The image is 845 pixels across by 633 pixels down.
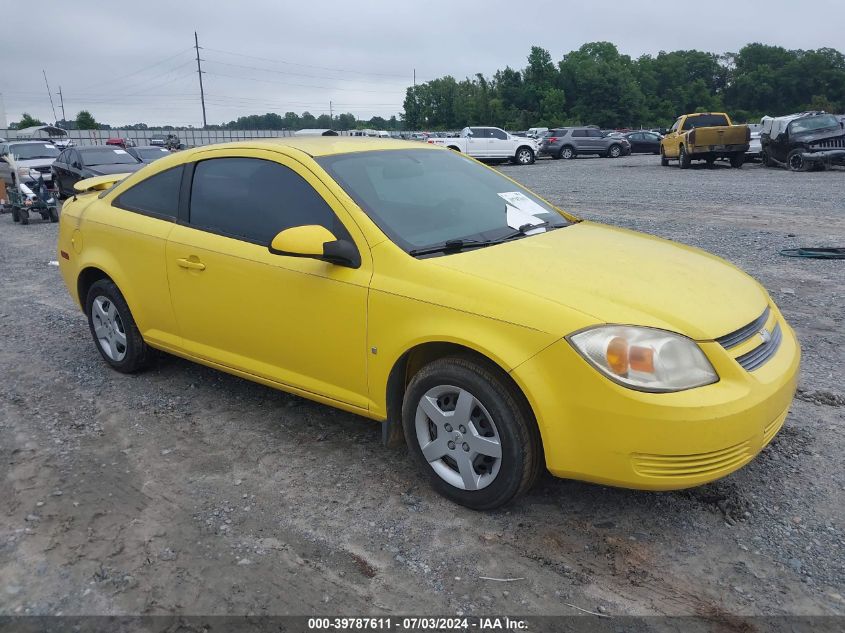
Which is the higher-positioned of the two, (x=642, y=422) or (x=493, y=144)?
(x=642, y=422)

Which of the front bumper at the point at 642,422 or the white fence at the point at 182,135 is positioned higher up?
the front bumper at the point at 642,422

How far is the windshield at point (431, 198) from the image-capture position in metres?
3.41

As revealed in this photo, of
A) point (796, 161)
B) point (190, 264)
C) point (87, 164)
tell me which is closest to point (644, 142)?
point (796, 161)

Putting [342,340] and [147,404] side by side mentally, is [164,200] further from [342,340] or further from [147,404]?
[342,340]

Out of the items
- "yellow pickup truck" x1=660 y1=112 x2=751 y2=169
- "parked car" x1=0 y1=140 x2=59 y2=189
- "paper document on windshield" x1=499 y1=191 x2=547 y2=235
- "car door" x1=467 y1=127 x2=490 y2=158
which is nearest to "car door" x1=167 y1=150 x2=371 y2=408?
"paper document on windshield" x1=499 y1=191 x2=547 y2=235

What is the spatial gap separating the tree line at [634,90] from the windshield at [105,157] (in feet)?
212

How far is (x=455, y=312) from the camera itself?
293cm

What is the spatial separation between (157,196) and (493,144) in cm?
2743

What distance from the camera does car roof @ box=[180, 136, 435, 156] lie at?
379 cm

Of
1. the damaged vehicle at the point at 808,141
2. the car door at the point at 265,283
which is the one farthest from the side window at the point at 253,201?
the damaged vehicle at the point at 808,141

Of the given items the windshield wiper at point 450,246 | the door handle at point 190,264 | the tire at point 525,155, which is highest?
the windshield wiper at point 450,246

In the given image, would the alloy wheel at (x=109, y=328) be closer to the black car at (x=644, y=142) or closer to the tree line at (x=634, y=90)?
the black car at (x=644, y=142)

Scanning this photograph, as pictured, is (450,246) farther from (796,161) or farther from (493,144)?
(493,144)

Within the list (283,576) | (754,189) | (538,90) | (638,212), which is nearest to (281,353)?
(283,576)
